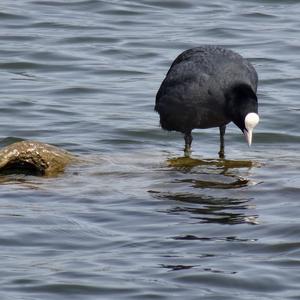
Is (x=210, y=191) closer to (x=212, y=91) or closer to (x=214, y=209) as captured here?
(x=214, y=209)

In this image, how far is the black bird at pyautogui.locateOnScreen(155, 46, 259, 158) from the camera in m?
11.4

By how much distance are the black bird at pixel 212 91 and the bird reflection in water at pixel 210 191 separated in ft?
1.23

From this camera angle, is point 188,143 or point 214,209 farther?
point 188,143

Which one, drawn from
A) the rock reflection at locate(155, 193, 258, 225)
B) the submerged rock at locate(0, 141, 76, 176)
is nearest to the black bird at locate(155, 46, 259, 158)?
the submerged rock at locate(0, 141, 76, 176)

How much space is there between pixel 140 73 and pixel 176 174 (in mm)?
5209

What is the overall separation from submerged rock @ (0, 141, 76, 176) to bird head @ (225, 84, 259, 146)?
1591 millimetres

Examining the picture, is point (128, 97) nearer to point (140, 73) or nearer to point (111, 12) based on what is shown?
Result: point (140, 73)

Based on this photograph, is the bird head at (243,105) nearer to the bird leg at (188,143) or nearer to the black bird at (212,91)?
the black bird at (212,91)

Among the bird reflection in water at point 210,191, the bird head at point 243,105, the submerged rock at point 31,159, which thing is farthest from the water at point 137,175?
the bird head at point 243,105

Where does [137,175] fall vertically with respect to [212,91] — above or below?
below

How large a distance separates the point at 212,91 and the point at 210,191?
1.41 meters

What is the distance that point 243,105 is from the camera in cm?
1138

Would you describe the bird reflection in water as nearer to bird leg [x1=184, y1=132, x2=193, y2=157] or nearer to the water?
the water

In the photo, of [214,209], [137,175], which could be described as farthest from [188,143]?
[214,209]
